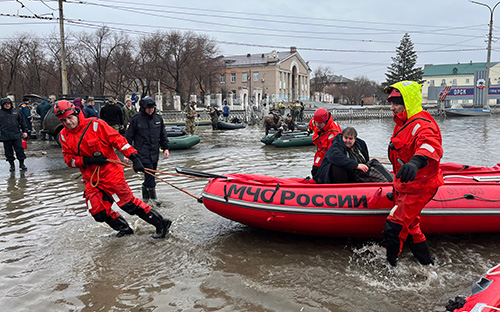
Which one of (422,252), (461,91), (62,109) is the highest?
(461,91)

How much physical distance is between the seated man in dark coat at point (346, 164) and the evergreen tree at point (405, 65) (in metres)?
51.7

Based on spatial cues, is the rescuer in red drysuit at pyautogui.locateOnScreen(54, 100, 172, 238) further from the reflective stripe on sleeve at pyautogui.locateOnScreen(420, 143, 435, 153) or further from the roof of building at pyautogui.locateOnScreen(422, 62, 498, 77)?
the roof of building at pyautogui.locateOnScreen(422, 62, 498, 77)

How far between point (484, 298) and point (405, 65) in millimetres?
56229

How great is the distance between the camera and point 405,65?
53.0m

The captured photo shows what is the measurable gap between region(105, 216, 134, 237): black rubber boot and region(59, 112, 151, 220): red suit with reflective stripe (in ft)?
0.83

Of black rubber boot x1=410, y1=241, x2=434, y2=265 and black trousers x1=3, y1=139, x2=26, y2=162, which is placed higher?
black trousers x1=3, y1=139, x2=26, y2=162

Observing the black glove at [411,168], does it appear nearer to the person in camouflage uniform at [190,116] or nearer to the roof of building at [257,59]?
the person in camouflage uniform at [190,116]

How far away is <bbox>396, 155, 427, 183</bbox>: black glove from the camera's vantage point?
293 cm

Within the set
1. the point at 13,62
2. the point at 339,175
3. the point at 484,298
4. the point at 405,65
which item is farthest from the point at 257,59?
the point at 484,298

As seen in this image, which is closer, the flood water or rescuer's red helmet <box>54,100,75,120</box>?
the flood water

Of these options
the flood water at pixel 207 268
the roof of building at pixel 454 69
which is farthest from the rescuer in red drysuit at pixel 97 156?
the roof of building at pixel 454 69

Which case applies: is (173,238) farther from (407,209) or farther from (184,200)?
(407,209)

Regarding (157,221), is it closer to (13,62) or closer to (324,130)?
(324,130)

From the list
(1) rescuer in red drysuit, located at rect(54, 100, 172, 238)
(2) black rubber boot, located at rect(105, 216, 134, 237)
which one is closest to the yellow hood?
(1) rescuer in red drysuit, located at rect(54, 100, 172, 238)
